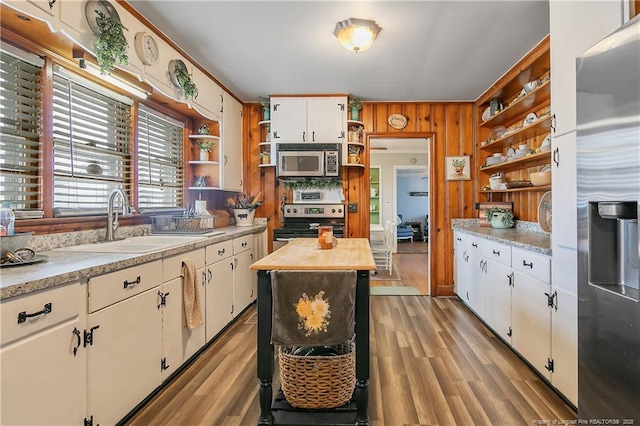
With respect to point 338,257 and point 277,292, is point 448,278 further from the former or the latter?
point 277,292

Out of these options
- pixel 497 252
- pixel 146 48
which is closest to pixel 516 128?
pixel 497 252

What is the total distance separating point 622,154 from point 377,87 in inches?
108

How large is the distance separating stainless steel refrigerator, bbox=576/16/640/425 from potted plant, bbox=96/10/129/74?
7.75 feet

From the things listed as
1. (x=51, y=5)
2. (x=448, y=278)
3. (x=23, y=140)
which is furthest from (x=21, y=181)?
(x=448, y=278)

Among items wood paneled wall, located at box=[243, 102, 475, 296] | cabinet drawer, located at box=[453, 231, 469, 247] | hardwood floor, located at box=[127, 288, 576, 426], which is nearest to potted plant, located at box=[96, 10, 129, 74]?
hardwood floor, located at box=[127, 288, 576, 426]

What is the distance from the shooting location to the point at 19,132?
5.77 feet

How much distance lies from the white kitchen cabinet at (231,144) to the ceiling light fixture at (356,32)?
1.76 m

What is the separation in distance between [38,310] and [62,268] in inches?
8.8

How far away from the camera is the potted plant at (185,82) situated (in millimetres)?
2601

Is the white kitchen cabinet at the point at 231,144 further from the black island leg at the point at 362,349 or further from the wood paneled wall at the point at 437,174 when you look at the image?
the black island leg at the point at 362,349

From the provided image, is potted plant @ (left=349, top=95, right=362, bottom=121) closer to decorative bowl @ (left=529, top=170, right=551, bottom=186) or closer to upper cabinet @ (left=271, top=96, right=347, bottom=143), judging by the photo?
upper cabinet @ (left=271, top=96, right=347, bottom=143)

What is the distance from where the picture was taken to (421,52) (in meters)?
2.79

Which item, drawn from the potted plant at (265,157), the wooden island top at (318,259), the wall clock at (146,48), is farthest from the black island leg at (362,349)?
the potted plant at (265,157)

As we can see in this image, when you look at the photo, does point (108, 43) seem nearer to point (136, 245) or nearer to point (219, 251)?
point (136, 245)
